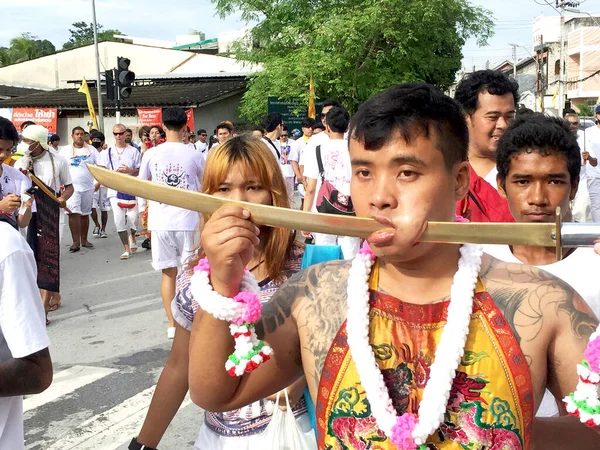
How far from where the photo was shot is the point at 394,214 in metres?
1.57

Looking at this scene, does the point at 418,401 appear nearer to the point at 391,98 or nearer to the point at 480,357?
the point at 480,357

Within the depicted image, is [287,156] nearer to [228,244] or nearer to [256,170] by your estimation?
[256,170]

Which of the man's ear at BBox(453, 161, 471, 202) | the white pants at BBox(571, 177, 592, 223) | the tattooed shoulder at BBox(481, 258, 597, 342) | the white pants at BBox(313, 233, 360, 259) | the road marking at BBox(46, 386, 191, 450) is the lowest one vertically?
the road marking at BBox(46, 386, 191, 450)

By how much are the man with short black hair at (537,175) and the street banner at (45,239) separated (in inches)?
214

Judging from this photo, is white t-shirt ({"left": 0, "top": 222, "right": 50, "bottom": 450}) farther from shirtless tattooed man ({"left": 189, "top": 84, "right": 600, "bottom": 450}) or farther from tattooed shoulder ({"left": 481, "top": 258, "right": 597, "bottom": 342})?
tattooed shoulder ({"left": 481, "top": 258, "right": 597, "bottom": 342})

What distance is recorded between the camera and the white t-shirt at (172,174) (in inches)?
272

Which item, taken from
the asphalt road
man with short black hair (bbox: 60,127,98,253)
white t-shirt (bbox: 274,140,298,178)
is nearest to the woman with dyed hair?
the asphalt road

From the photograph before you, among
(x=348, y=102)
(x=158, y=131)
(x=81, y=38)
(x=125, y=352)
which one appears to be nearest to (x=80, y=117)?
(x=348, y=102)

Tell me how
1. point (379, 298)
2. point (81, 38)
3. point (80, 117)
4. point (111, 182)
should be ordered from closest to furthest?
point (111, 182) → point (379, 298) → point (80, 117) → point (81, 38)

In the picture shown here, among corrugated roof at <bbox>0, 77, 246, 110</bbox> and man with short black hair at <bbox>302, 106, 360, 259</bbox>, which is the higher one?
corrugated roof at <bbox>0, 77, 246, 110</bbox>

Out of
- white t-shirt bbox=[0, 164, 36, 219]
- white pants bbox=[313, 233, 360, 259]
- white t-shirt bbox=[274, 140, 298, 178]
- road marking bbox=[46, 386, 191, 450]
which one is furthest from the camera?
white t-shirt bbox=[274, 140, 298, 178]

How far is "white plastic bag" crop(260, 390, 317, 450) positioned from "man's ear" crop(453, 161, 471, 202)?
3.62 ft

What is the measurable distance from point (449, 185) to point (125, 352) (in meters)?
5.07

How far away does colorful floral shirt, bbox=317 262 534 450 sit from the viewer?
159 cm
